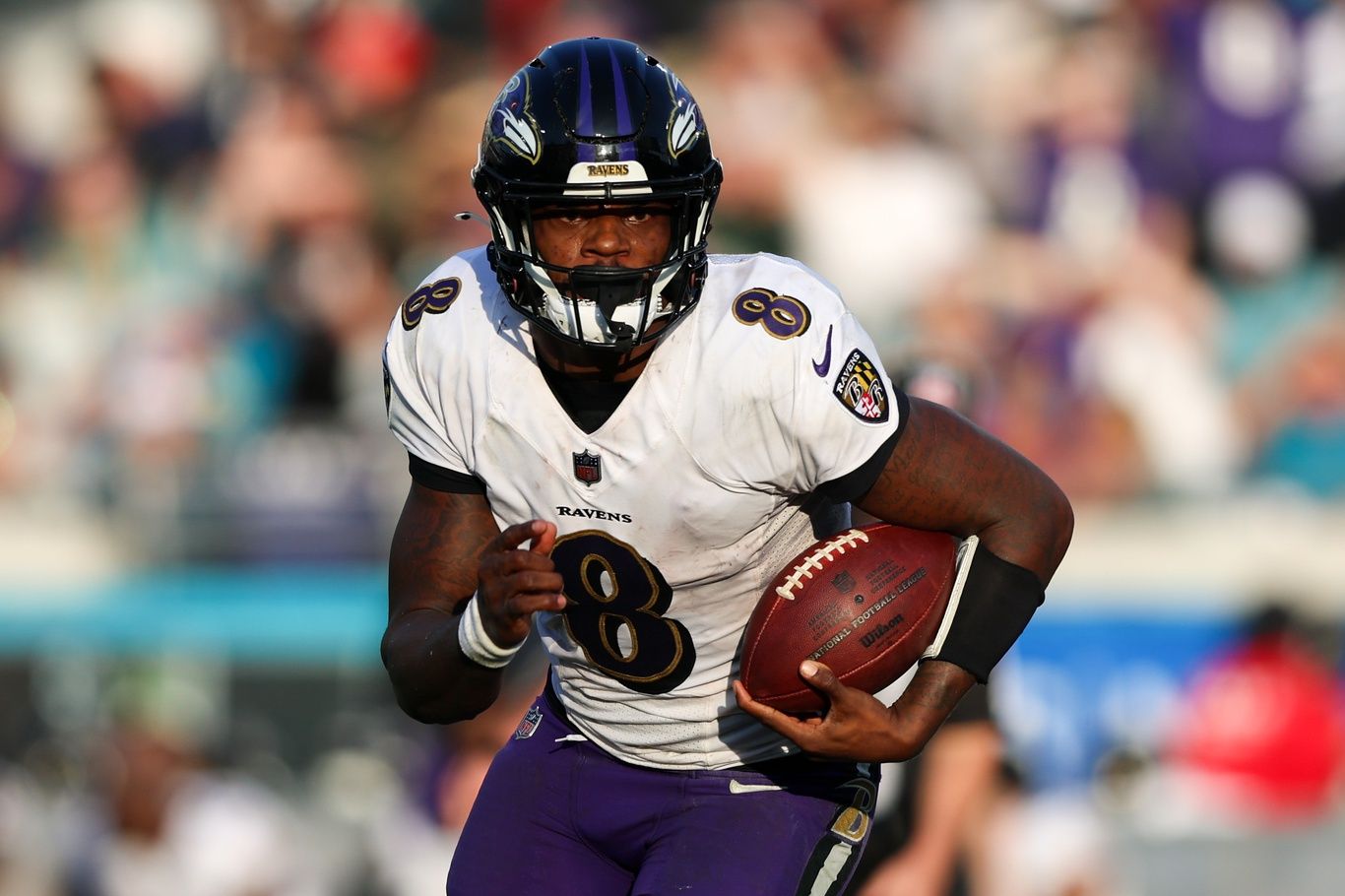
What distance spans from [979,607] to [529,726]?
0.94 m

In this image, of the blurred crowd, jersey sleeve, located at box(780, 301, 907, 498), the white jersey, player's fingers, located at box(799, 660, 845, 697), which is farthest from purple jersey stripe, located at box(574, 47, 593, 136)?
the blurred crowd

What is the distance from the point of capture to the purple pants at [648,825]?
3.51 metres

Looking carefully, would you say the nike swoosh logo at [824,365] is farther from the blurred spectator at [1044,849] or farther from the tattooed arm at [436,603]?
the blurred spectator at [1044,849]

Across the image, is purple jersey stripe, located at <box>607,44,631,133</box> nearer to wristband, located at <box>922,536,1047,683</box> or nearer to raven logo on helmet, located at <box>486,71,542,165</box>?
raven logo on helmet, located at <box>486,71,542,165</box>

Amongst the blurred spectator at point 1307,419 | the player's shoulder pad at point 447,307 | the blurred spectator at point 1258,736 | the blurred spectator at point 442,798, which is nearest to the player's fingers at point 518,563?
the player's shoulder pad at point 447,307

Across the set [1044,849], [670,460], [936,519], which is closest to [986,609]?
[936,519]

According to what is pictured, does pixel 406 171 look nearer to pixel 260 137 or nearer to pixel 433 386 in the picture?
pixel 260 137

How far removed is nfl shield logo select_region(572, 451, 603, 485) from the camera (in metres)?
3.47

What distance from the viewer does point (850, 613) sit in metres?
3.42

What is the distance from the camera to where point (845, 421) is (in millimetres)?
3365

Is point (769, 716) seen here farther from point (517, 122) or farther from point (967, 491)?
point (517, 122)

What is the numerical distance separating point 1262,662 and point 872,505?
4841mm

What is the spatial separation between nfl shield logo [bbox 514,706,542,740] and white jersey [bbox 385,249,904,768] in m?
0.11

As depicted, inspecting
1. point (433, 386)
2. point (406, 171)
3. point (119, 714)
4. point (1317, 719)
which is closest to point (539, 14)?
point (406, 171)
